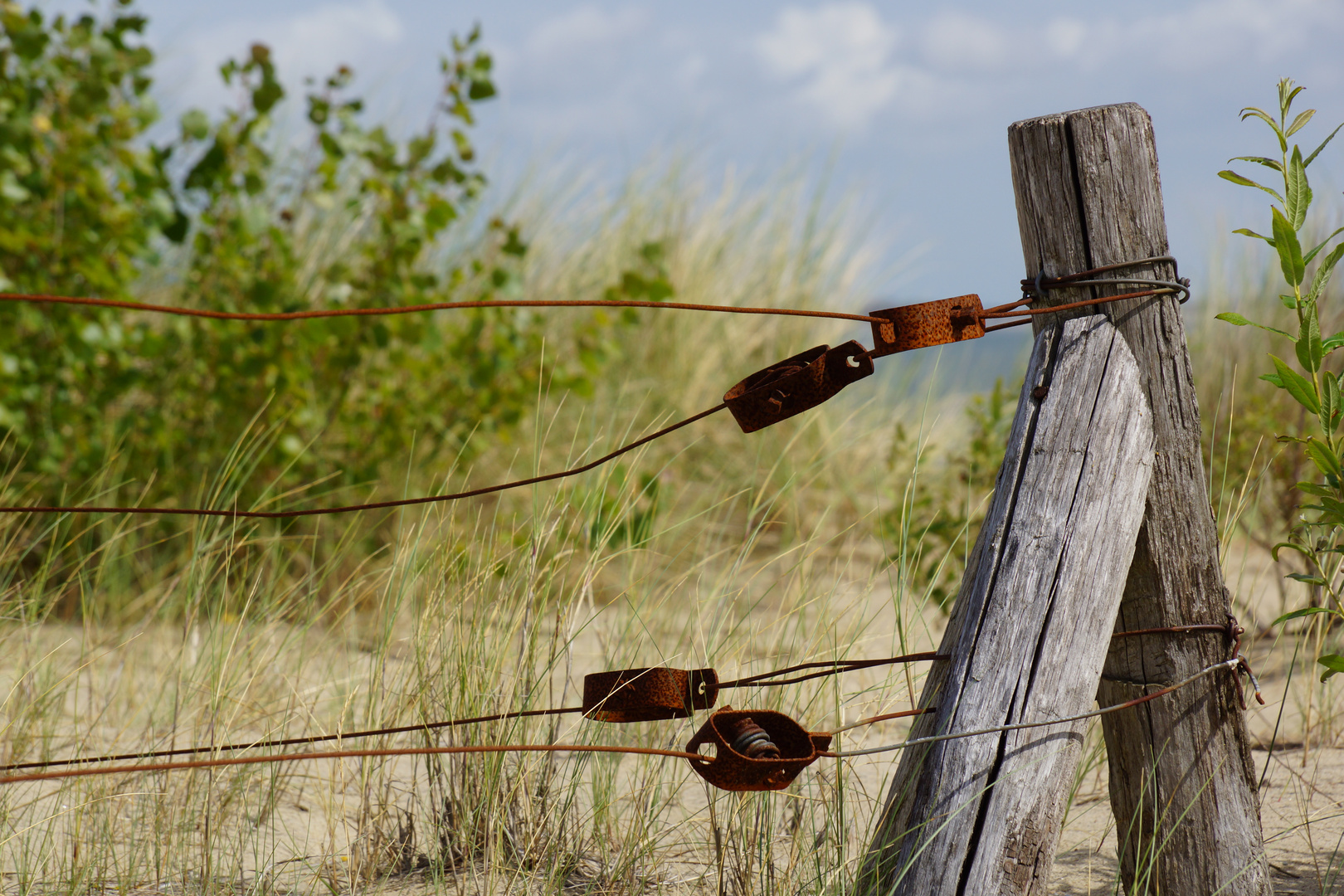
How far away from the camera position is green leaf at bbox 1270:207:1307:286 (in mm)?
1533

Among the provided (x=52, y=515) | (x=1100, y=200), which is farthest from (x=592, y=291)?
(x=1100, y=200)

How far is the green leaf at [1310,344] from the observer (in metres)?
1.56

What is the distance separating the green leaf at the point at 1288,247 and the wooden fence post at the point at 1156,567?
172 millimetres

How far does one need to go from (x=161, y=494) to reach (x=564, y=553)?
2538 mm

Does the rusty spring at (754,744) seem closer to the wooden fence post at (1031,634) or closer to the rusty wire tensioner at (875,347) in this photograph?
the wooden fence post at (1031,634)

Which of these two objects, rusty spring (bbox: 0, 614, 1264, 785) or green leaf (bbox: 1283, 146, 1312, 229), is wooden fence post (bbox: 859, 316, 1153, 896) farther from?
green leaf (bbox: 1283, 146, 1312, 229)

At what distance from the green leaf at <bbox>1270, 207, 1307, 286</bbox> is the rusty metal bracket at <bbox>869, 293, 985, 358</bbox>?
1.58 feet

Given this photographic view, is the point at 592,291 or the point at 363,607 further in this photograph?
the point at 592,291

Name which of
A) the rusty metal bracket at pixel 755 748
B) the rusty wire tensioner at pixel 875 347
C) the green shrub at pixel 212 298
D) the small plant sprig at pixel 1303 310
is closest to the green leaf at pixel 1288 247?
the small plant sprig at pixel 1303 310

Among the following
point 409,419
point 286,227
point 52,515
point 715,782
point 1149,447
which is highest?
point 286,227

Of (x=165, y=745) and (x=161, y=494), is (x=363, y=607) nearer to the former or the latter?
(x=161, y=494)

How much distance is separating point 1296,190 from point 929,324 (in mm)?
605

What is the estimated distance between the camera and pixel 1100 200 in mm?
1509

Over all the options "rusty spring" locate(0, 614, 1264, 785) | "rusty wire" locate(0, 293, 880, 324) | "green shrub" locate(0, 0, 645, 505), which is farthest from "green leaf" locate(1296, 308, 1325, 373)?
"green shrub" locate(0, 0, 645, 505)
